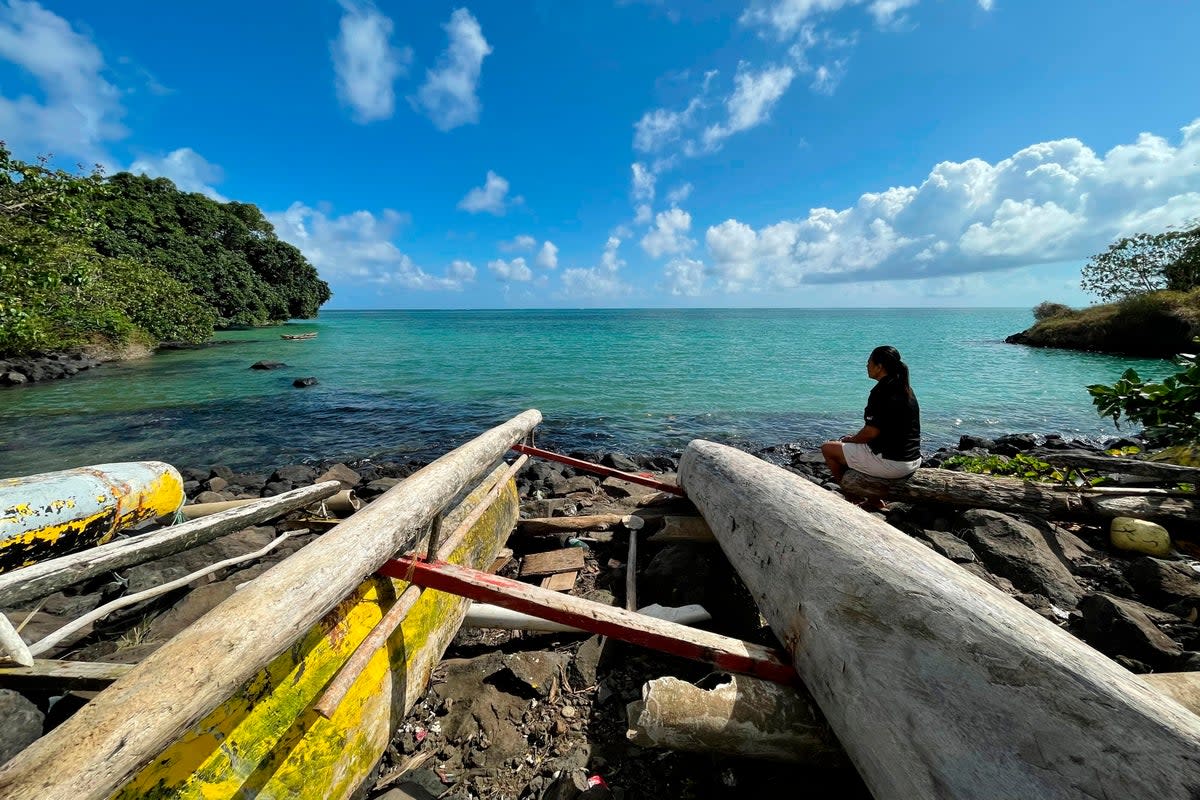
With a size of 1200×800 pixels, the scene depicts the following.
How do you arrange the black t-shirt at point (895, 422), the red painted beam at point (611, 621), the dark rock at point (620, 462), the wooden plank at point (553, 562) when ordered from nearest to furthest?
the red painted beam at point (611, 621)
the wooden plank at point (553, 562)
the black t-shirt at point (895, 422)
the dark rock at point (620, 462)

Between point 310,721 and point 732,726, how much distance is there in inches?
71.9

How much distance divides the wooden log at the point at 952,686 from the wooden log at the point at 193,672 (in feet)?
6.94

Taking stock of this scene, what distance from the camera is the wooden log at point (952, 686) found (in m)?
1.26

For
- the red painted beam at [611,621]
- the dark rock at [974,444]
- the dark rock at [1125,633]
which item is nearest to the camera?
the red painted beam at [611,621]

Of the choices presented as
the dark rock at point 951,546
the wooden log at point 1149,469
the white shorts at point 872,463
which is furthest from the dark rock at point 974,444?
the dark rock at point 951,546

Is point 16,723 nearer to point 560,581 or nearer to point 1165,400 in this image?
point 560,581

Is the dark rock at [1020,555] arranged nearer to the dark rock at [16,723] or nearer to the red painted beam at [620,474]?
the red painted beam at [620,474]

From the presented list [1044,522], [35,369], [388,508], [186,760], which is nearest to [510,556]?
[388,508]

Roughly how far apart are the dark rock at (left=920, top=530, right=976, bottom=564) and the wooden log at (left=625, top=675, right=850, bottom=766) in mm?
2842

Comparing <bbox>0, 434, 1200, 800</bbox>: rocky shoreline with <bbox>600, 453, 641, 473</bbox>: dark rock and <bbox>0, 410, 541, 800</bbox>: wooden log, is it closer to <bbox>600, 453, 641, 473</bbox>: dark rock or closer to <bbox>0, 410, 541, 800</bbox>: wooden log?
<bbox>0, 410, 541, 800</bbox>: wooden log

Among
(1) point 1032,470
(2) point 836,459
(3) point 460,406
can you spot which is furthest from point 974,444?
(3) point 460,406

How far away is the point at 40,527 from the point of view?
12.0 feet

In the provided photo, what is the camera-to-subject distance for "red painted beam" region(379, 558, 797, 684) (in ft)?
7.30

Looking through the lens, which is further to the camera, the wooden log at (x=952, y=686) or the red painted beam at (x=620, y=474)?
the red painted beam at (x=620, y=474)
